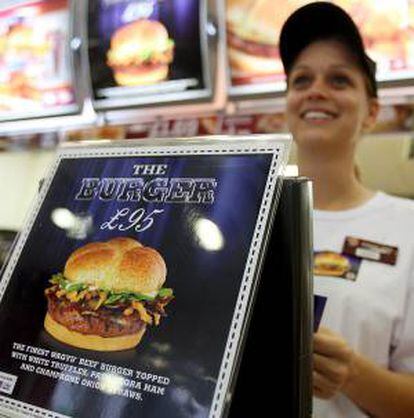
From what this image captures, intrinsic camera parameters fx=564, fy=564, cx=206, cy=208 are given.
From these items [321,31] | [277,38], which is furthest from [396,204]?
[277,38]

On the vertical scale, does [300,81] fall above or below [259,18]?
below

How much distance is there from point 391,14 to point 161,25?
3.54ft

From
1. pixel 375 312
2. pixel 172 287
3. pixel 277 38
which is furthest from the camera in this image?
pixel 277 38

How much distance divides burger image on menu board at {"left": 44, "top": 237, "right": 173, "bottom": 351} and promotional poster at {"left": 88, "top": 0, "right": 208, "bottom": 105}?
196 centimetres

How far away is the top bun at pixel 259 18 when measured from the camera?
A: 2.45 m

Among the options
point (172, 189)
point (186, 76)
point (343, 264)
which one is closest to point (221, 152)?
point (172, 189)

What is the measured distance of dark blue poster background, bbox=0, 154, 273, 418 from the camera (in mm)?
672

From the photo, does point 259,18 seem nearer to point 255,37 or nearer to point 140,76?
point 255,37

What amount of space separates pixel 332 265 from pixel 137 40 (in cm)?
185

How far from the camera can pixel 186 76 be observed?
2674mm

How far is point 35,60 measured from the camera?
3070mm

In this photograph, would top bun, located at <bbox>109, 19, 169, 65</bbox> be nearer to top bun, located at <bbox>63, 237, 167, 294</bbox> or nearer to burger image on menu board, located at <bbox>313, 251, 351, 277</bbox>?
burger image on menu board, located at <bbox>313, 251, 351, 277</bbox>

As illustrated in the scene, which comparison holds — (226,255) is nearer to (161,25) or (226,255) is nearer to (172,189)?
(172,189)

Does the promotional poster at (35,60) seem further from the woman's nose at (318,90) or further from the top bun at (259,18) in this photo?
the woman's nose at (318,90)
